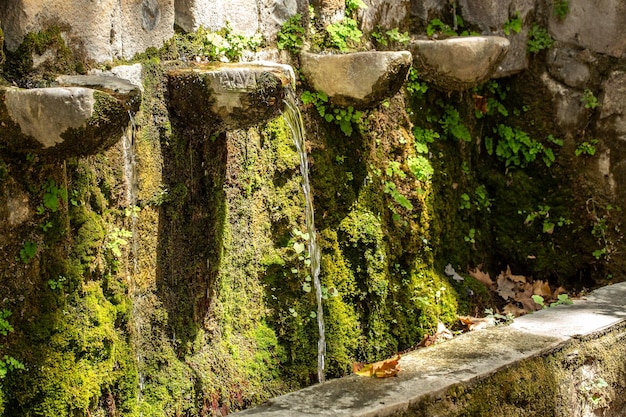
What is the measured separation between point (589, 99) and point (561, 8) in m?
0.76

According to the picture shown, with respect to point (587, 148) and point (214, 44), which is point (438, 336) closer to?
point (587, 148)

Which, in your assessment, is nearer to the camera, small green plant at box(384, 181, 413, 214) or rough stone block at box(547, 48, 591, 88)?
small green plant at box(384, 181, 413, 214)

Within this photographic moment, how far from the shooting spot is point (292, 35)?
481 cm

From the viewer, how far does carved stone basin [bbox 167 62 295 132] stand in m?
3.65

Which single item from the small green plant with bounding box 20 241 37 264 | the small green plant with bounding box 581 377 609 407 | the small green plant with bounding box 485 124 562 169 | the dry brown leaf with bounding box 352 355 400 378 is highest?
the small green plant with bounding box 485 124 562 169

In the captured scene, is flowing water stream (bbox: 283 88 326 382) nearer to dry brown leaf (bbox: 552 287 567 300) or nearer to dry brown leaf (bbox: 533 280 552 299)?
dry brown leaf (bbox: 533 280 552 299)

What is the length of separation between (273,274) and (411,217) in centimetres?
132

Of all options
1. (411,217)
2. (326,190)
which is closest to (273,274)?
(326,190)

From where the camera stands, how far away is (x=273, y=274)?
457cm

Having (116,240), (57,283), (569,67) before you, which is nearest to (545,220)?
(569,67)

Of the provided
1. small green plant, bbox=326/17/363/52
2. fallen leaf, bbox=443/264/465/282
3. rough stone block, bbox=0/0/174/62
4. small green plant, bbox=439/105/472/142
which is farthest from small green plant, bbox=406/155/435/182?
rough stone block, bbox=0/0/174/62

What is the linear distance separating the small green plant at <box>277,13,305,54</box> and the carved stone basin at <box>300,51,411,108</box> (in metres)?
0.08

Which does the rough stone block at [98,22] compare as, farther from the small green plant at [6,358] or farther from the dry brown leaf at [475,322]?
the dry brown leaf at [475,322]

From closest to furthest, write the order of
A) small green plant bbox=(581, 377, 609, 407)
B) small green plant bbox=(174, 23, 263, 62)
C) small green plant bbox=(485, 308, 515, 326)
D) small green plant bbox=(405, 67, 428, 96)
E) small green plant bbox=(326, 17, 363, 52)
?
small green plant bbox=(581, 377, 609, 407), small green plant bbox=(174, 23, 263, 62), small green plant bbox=(485, 308, 515, 326), small green plant bbox=(326, 17, 363, 52), small green plant bbox=(405, 67, 428, 96)
